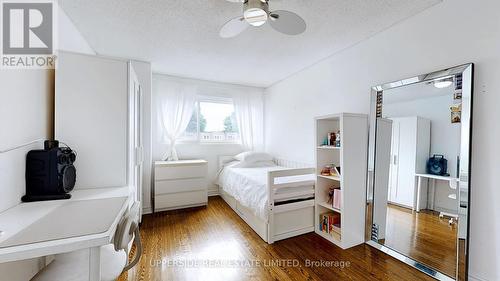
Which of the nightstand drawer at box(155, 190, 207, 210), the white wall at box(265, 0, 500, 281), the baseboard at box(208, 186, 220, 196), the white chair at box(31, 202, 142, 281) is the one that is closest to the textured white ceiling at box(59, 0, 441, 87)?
the white wall at box(265, 0, 500, 281)

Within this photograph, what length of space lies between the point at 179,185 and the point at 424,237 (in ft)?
10.2

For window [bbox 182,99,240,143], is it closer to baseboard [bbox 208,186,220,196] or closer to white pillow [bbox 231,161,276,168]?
white pillow [bbox 231,161,276,168]

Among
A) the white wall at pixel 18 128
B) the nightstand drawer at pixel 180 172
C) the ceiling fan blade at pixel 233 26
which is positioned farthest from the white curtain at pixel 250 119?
the white wall at pixel 18 128

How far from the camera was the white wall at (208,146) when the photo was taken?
3.64 meters

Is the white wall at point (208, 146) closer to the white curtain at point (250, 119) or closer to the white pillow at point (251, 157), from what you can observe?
the white curtain at point (250, 119)

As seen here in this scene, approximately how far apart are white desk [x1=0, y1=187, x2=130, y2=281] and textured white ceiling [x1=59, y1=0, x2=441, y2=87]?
1.64m

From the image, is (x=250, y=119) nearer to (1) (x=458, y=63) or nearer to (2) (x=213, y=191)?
(2) (x=213, y=191)

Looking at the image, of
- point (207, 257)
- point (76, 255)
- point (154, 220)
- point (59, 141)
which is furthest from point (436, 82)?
point (154, 220)

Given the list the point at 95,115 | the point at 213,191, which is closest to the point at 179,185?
the point at 213,191

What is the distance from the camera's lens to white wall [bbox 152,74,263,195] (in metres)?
3.64

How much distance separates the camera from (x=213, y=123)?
412 centimetres

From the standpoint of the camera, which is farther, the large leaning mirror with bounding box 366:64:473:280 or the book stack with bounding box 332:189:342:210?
the book stack with bounding box 332:189:342:210

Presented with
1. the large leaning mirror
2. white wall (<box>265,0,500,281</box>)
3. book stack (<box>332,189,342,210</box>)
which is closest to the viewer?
white wall (<box>265,0,500,281</box>)

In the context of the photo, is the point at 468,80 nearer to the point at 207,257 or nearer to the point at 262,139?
the point at 207,257
